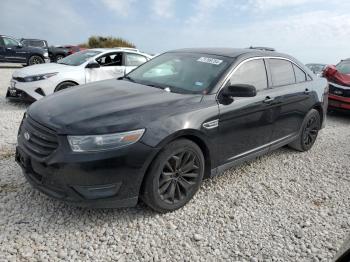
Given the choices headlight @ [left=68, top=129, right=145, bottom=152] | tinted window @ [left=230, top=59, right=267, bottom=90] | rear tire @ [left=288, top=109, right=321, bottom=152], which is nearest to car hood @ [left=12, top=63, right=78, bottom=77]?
tinted window @ [left=230, top=59, right=267, bottom=90]

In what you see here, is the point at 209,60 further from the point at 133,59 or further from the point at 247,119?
the point at 133,59

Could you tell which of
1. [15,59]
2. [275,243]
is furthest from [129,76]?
[15,59]

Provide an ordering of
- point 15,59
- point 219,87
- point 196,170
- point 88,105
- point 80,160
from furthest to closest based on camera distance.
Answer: point 15,59 → point 219,87 → point 196,170 → point 88,105 → point 80,160

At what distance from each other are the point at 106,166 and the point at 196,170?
1027 mm

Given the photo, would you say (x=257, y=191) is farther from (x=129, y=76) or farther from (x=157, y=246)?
(x=129, y=76)

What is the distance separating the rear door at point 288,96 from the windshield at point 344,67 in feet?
13.5

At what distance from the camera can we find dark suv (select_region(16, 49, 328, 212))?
2703mm

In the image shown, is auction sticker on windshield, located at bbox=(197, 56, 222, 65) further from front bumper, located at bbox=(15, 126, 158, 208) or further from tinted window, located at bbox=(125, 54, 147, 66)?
tinted window, located at bbox=(125, 54, 147, 66)

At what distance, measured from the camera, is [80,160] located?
2627mm

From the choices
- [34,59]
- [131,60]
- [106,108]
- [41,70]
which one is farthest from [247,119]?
[34,59]

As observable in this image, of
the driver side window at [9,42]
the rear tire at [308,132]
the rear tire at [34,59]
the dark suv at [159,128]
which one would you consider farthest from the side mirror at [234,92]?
the driver side window at [9,42]

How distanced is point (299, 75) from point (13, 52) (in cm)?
1553

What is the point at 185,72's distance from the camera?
3.91 m

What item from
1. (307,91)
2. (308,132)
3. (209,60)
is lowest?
(308,132)
